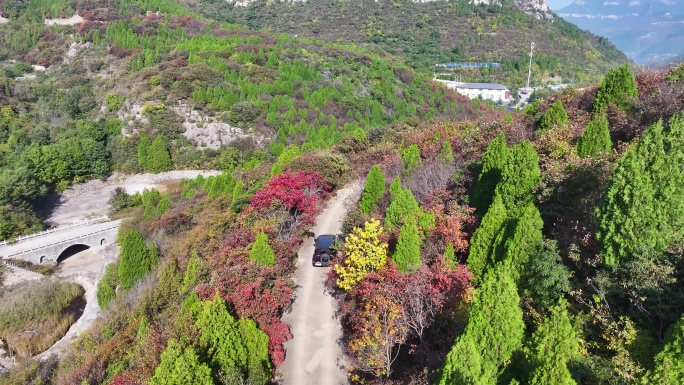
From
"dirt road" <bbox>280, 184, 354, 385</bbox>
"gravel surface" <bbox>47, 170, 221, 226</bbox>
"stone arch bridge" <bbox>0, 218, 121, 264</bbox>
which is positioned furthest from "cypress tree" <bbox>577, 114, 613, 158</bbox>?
"gravel surface" <bbox>47, 170, 221, 226</bbox>

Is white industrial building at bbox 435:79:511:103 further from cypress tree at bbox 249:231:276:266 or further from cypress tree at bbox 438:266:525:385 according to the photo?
cypress tree at bbox 438:266:525:385

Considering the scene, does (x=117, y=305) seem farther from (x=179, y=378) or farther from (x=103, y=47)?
(x=103, y=47)

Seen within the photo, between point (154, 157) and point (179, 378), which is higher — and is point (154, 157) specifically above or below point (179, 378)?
below

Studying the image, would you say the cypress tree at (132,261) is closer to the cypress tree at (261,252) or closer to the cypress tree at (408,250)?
the cypress tree at (261,252)

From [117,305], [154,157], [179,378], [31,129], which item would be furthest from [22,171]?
[179,378]

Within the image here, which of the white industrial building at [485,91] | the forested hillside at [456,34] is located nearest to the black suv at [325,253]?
the white industrial building at [485,91]
